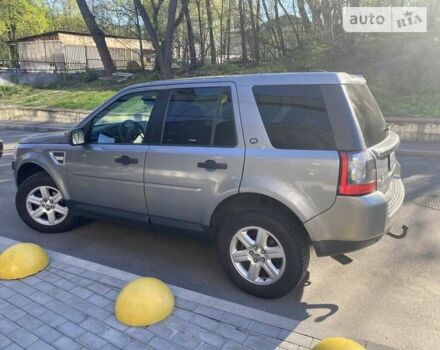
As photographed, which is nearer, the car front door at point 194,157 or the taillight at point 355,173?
the taillight at point 355,173

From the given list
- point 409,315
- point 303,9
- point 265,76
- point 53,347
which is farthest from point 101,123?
point 303,9

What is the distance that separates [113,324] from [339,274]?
2023mm

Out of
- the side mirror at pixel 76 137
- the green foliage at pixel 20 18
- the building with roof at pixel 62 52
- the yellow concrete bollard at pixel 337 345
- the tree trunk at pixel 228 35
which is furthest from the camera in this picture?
the green foliage at pixel 20 18

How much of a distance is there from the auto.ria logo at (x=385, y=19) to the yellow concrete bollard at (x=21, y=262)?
1234 centimetres

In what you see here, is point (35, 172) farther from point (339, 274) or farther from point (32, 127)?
point (32, 127)

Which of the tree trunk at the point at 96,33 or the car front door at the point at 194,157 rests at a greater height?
the tree trunk at the point at 96,33

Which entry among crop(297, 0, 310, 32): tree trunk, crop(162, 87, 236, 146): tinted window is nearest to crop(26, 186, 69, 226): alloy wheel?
crop(162, 87, 236, 146): tinted window

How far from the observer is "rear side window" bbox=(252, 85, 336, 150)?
292 centimetres

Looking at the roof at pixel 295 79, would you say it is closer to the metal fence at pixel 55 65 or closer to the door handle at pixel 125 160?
the door handle at pixel 125 160

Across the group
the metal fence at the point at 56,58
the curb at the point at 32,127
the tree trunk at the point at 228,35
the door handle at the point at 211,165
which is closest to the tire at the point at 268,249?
the door handle at the point at 211,165

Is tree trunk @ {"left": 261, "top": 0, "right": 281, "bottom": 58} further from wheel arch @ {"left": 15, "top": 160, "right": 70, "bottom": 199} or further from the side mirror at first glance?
the side mirror

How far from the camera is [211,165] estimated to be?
3.26 meters

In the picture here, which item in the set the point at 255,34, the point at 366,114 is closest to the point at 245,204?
the point at 366,114

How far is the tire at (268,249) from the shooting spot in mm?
3035
